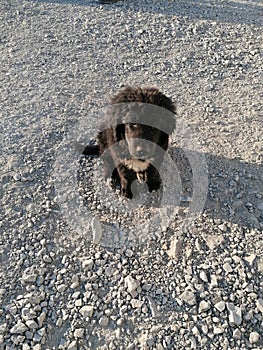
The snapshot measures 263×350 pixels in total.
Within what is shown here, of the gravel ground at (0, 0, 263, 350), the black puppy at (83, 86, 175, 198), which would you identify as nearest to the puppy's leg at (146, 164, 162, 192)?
the black puppy at (83, 86, 175, 198)

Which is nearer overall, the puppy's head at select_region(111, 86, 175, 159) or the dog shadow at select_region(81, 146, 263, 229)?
the puppy's head at select_region(111, 86, 175, 159)

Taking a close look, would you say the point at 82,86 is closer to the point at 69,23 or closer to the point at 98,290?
the point at 69,23

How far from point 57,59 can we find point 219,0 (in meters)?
3.20

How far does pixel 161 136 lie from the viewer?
11.2ft

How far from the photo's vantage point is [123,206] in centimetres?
382

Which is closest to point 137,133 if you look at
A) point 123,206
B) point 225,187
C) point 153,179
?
point 153,179

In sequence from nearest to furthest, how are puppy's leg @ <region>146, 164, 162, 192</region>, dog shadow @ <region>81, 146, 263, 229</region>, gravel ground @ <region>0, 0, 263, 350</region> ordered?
1. gravel ground @ <region>0, 0, 263, 350</region>
2. puppy's leg @ <region>146, 164, 162, 192</region>
3. dog shadow @ <region>81, 146, 263, 229</region>

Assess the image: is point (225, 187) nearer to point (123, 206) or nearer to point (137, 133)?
point (123, 206)

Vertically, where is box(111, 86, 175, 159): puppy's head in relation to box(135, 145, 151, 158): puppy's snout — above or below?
above

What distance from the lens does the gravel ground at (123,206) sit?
9.92 feet

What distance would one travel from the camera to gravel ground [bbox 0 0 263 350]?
119 inches

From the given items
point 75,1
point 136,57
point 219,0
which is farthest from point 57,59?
point 219,0

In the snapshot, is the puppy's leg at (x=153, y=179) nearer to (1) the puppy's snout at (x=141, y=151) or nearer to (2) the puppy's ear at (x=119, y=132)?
(1) the puppy's snout at (x=141, y=151)

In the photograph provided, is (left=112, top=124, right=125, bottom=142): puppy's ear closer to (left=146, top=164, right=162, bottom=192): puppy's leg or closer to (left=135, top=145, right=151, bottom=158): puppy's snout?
(left=135, top=145, right=151, bottom=158): puppy's snout
